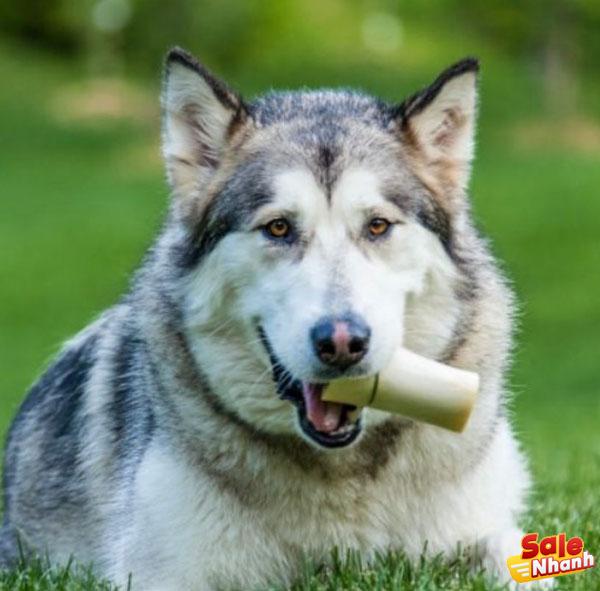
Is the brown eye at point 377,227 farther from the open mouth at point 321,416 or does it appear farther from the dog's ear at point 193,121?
the dog's ear at point 193,121

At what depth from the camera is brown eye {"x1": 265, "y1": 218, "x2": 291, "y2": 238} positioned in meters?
4.95

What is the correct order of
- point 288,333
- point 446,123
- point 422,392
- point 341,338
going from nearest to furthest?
point 341,338, point 288,333, point 422,392, point 446,123

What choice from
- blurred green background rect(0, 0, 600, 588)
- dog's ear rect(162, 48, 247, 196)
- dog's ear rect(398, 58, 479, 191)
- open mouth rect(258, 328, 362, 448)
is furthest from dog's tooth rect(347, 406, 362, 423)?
blurred green background rect(0, 0, 600, 588)

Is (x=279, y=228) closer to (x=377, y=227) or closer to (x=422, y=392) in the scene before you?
(x=377, y=227)

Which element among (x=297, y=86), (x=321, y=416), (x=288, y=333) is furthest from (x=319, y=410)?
(x=297, y=86)

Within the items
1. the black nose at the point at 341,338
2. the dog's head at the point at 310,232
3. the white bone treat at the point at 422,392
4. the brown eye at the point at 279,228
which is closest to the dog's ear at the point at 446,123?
the dog's head at the point at 310,232

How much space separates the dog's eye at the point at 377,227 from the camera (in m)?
4.92

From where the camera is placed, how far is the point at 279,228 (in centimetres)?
496

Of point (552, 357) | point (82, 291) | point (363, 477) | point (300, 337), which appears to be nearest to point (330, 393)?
point (300, 337)

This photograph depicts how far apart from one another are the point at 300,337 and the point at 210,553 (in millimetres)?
940

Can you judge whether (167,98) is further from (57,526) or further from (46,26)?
(46,26)

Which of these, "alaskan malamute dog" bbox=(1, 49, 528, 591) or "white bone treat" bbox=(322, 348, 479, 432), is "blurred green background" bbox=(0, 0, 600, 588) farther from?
"white bone treat" bbox=(322, 348, 479, 432)

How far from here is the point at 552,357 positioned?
21.0m

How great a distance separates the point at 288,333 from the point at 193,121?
100 centimetres
